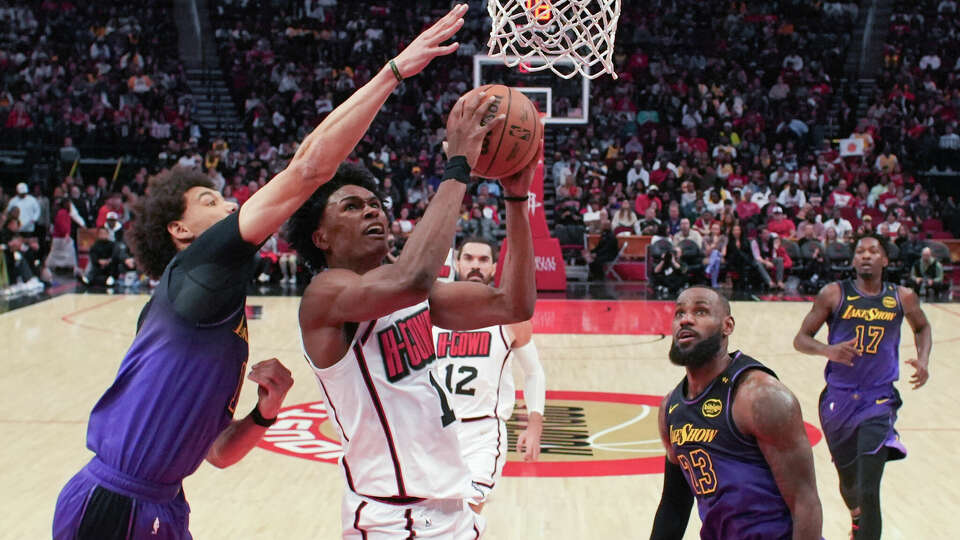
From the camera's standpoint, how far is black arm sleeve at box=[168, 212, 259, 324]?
2.60m

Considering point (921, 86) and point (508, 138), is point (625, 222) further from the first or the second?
point (508, 138)

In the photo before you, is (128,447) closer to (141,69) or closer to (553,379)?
(553,379)

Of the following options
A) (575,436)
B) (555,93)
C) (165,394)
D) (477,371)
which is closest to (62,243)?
(555,93)

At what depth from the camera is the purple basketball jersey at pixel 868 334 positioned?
17.9 feet

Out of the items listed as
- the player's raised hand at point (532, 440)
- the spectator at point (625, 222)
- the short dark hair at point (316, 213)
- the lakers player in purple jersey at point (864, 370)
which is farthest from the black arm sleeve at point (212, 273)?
the spectator at point (625, 222)

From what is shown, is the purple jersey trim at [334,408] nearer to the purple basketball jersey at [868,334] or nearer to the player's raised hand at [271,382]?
the player's raised hand at [271,382]

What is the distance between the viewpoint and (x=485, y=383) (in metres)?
5.12

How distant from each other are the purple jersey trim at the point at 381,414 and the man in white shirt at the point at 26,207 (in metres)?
16.5

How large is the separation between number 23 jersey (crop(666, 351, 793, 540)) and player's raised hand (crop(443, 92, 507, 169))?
129 centimetres

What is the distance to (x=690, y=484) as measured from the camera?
354 centimetres

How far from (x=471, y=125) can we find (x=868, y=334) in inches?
141

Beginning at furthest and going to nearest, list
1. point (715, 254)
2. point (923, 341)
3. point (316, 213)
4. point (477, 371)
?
point (715, 254), point (923, 341), point (477, 371), point (316, 213)

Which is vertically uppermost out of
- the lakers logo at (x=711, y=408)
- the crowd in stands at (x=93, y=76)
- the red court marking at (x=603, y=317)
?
the lakers logo at (x=711, y=408)

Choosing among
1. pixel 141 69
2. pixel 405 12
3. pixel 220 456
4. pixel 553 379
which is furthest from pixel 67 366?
pixel 405 12
